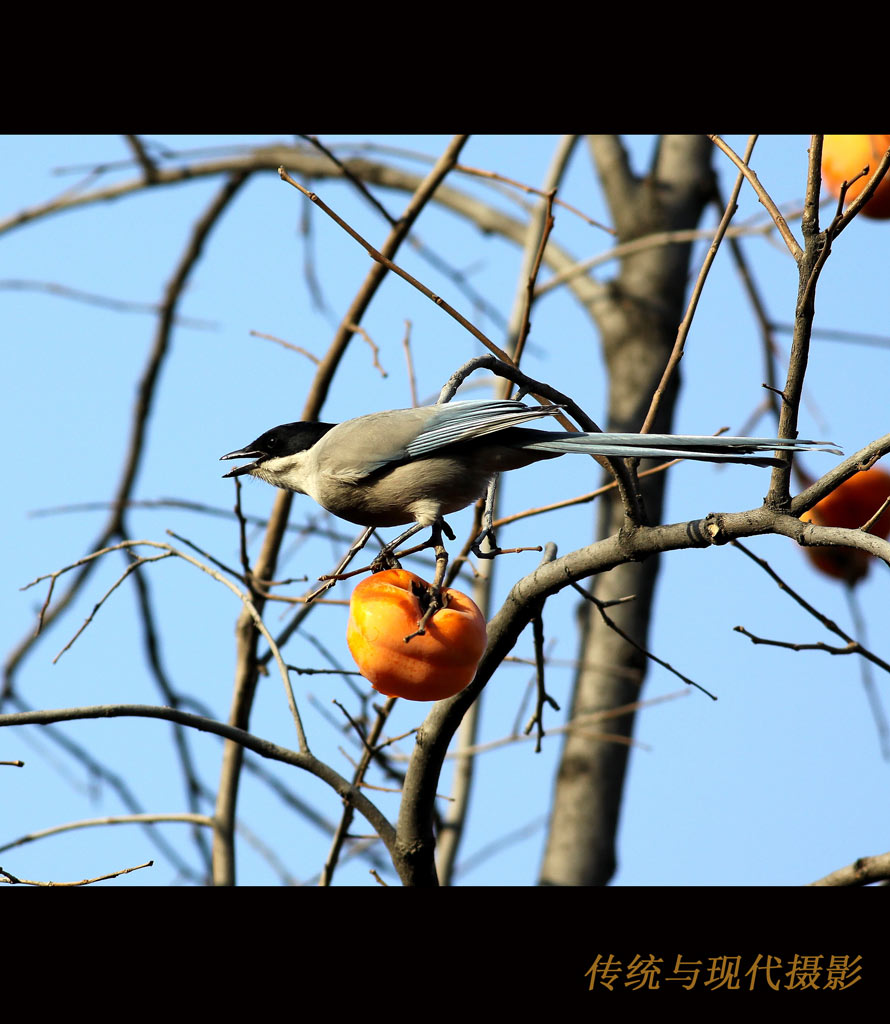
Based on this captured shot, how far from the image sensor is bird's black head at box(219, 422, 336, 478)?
8.30 ft

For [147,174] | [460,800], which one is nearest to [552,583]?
[460,800]

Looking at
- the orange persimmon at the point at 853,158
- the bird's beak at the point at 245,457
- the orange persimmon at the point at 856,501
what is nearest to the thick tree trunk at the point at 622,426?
the orange persimmon at the point at 856,501

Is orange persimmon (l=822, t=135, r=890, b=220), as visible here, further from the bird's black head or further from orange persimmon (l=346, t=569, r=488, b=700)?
orange persimmon (l=346, t=569, r=488, b=700)

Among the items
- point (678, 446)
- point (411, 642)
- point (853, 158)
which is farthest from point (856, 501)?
point (411, 642)

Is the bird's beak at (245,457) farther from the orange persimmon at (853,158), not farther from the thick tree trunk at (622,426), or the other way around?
the thick tree trunk at (622,426)

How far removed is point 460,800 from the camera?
13.2 feet

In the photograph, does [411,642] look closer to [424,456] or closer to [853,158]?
[424,456]

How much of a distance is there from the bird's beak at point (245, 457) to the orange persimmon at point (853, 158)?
184cm

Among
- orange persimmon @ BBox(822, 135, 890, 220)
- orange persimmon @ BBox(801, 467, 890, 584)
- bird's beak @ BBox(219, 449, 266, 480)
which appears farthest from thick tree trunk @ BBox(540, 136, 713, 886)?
bird's beak @ BBox(219, 449, 266, 480)

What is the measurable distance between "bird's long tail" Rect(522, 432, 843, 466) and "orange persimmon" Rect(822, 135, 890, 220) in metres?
1.53

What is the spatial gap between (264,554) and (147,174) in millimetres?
2549

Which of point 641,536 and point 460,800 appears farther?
point 460,800
